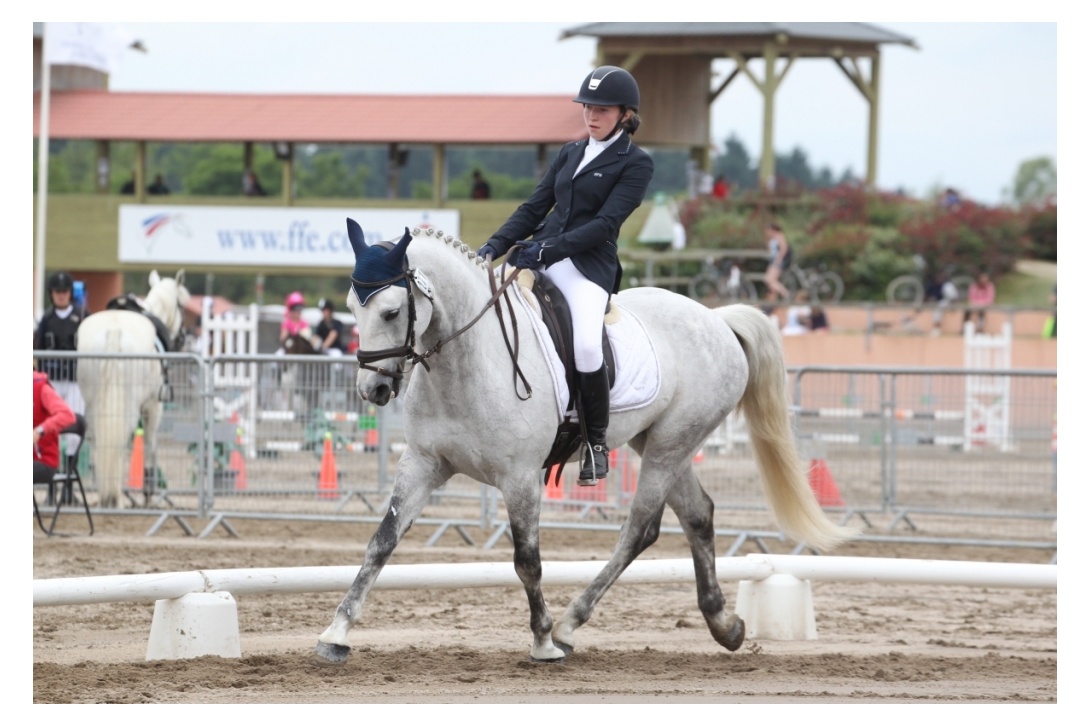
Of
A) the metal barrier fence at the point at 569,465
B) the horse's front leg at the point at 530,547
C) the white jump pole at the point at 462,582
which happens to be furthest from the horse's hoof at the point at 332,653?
the metal barrier fence at the point at 569,465

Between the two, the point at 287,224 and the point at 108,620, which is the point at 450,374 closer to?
the point at 108,620

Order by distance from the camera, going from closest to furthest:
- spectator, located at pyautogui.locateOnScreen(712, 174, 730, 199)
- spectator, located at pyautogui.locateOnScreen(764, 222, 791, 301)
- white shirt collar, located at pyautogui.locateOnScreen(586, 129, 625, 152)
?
white shirt collar, located at pyautogui.locateOnScreen(586, 129, 625, 152), spectator, located at pyautogui.locateOnScreen(764, 222, 791, 301), spectator, located at pyautogui.locateOnScreen(712, 174, 730, 199)

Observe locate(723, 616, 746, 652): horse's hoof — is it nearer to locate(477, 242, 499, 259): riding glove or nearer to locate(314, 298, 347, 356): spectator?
locate(477, 242, 499, 259): riding glove

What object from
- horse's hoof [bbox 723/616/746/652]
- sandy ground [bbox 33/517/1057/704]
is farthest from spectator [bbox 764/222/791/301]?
horse's hoof [bbox 723/616/746/652]

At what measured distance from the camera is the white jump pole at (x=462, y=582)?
21.2 feet

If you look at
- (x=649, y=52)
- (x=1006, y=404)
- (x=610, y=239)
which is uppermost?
(x=649, y=52)

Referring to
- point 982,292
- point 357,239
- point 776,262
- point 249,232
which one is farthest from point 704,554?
point 249,232

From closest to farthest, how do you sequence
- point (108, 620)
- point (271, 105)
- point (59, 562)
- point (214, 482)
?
point (108, 620)
point (59, 562)
point (214, 482)
point (271, 105)

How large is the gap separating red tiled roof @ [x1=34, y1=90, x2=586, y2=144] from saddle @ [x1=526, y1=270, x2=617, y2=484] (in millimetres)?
24918

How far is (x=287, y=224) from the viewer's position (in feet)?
106

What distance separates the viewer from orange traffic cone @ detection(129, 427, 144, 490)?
12.7 m

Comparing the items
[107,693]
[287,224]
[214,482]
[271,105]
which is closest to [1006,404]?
[214,482]

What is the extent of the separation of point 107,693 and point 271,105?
99.0 feet

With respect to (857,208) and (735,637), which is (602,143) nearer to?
Answer: (735,637)
